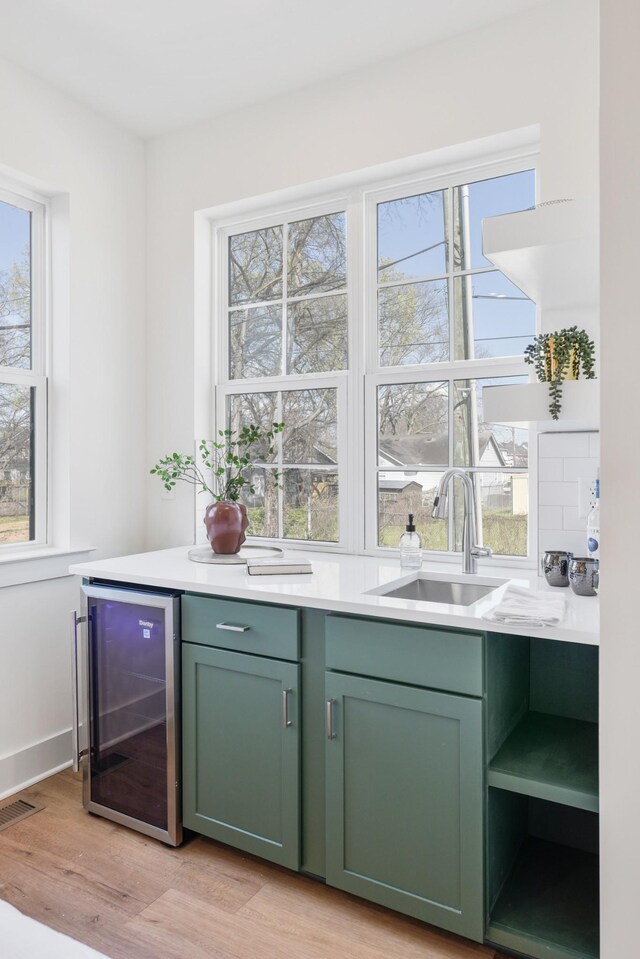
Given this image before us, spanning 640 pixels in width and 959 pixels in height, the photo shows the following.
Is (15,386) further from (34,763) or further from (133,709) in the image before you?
(34,763)

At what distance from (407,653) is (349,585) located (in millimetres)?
350

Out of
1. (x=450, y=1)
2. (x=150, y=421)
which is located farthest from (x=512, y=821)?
(x=450, y=1)

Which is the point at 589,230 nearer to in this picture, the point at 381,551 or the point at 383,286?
the point at 383,286

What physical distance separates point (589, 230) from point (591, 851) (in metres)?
1.80

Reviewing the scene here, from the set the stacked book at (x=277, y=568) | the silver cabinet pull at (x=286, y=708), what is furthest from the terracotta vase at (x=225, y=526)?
the silver cabinet pull at (x=286, y=708)

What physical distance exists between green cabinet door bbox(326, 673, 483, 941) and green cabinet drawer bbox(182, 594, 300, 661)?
0.18m

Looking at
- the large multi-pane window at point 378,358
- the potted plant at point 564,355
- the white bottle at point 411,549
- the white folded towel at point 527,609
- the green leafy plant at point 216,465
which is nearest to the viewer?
the white folded towel at point 527,609

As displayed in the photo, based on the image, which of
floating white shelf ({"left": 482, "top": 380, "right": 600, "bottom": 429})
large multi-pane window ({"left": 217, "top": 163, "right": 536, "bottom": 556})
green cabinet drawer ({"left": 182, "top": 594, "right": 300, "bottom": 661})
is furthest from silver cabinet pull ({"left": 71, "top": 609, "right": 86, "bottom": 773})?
floating white shelf ({"left": 482, "top": 380, "right": 600, "bottom": 429})

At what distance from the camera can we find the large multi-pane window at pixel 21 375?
269 cm

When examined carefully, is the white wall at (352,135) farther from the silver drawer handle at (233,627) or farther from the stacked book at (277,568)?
the silver drawer handle at (233,627)

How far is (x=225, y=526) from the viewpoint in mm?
2543

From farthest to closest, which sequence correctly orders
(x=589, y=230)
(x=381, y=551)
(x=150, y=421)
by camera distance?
(x=150, y=421) → (x=381, y=551) → (x=589, y=230)

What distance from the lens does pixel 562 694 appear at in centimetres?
206

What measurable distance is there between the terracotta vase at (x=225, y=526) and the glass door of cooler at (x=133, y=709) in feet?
1.37
